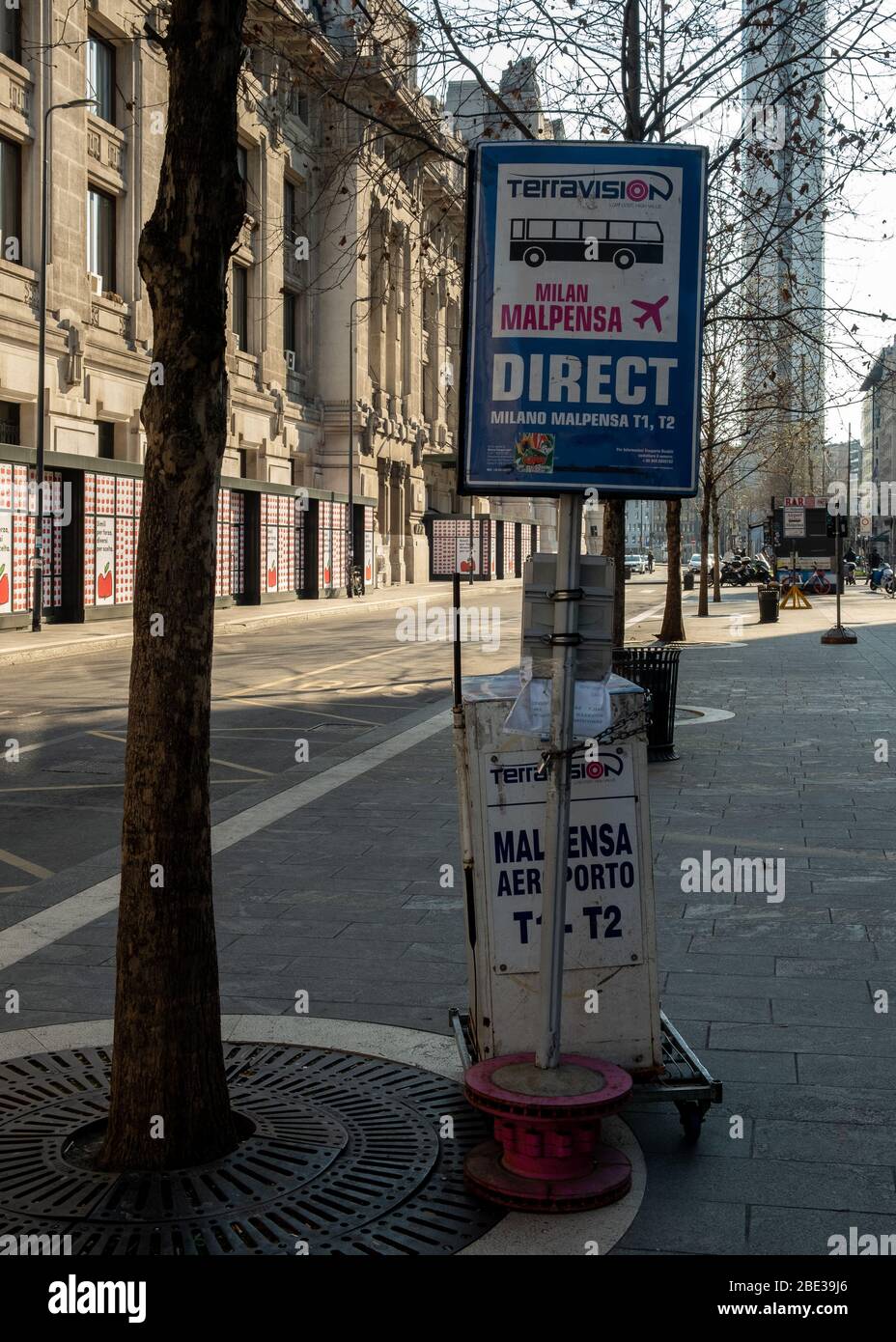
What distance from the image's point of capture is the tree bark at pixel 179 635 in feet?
13.4

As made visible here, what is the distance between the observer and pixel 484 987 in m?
4.52

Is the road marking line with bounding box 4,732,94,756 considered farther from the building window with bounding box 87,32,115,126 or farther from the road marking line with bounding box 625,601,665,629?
the building window with bounding box 87,32,115,126

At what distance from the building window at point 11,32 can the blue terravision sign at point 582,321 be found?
2875cm

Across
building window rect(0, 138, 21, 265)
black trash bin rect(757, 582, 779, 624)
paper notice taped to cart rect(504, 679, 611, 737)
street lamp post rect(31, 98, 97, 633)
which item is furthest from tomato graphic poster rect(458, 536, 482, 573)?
black trash bin rect(757, 582, 779, 624)

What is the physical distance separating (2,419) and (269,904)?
24570mm

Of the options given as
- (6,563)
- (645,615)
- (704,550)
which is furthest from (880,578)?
(6,563)

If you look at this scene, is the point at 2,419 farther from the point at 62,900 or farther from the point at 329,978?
the point at 329,978

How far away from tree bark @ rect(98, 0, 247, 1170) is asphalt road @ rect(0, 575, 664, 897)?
383cm

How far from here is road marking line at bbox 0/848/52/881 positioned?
324 inches

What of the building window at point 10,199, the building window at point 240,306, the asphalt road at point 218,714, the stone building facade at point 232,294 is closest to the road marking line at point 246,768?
the asphalt road at point 218,714

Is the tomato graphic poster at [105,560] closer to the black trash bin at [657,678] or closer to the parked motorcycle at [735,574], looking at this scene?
the black trash bin at [657,678]

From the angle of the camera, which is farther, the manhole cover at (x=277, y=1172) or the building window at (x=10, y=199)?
the building window at (x=10, y=199)

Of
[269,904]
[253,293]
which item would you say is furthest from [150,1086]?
[253,293]

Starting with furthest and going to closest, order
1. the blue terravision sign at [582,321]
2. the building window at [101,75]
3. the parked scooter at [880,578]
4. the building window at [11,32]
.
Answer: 1. the parked scooter at [880,578]
2. the building window at [101,75]
3. the building window at [11,32]
4. the blue terravision sign at [582,321]
